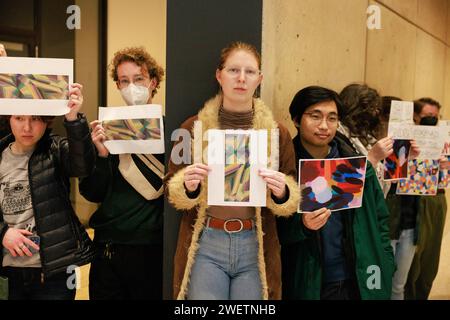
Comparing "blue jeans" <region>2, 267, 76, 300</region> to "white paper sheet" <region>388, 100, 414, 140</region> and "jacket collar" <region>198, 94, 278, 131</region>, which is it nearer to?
"jacket collar" <region>198, 94, 278, 131</region>

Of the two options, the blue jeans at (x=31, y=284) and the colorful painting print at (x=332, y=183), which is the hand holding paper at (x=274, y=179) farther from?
the blue jeans at (x=31, y=284)

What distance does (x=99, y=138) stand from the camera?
191 centimetres

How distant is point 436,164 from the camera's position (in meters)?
2.34


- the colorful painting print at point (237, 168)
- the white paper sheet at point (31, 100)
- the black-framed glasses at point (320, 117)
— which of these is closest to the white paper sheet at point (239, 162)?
the colorful painting print at point (237, 168)

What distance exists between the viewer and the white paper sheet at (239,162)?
5.42ft

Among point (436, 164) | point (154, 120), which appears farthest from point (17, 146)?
point (436, 164)

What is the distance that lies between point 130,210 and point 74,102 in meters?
0.56

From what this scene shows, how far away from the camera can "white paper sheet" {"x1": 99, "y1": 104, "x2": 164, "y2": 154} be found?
1.92 meters

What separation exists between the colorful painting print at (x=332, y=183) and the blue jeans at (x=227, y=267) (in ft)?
1.08

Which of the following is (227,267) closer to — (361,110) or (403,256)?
(361,110)

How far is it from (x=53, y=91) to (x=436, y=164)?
201cm

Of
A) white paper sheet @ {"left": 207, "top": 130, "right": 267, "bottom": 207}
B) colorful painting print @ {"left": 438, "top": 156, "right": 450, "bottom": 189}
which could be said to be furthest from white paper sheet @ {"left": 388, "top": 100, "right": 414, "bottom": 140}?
white paper sheet @ {"left": 207, "top": 130, "right": 267, "bottom": 207}
